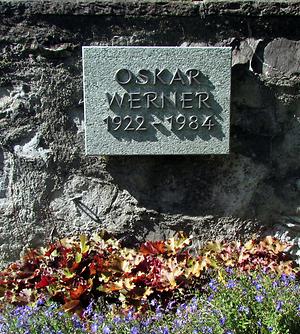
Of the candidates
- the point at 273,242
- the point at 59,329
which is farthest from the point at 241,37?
the point at 59,329

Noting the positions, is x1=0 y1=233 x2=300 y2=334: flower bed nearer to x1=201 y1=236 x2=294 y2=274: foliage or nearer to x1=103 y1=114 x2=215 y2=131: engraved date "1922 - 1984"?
x1=201 y1=236 x2=294 y2=274: foliage

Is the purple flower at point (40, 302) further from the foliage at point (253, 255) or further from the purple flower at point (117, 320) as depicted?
the foliage at point (253, 255)

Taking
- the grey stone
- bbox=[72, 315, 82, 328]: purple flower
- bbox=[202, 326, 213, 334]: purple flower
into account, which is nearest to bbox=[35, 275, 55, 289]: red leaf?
bbox=[72, 315, 82, 328]: purple flower

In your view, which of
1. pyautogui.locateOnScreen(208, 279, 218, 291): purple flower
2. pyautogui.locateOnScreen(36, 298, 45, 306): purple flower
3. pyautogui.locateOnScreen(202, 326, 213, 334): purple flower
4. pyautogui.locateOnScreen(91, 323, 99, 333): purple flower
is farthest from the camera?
pyautogui.locateOnScreen(36, 298, 45, 306): purple flower

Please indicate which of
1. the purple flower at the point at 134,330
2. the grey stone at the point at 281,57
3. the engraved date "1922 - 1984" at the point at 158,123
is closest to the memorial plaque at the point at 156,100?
the engraved date "1922 - 1984" at the point at 158,123

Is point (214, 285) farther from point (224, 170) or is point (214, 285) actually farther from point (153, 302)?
point (224, 170)

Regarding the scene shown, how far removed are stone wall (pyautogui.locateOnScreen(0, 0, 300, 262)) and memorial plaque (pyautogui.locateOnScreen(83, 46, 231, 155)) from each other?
14 cm

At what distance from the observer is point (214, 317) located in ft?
7.26

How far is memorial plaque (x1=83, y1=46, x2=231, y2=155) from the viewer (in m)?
2.90

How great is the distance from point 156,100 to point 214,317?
129cm

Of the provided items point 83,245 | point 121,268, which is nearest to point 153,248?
point 121,268

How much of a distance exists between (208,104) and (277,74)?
0.48 metres

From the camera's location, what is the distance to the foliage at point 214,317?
7.15 feet

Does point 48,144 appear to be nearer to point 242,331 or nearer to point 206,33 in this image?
point 206,33
